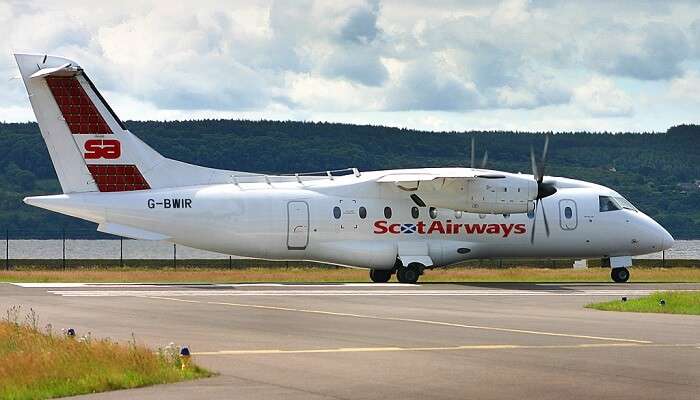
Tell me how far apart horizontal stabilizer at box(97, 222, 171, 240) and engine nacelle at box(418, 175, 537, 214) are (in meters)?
11.0

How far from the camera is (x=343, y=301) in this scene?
36.6 m

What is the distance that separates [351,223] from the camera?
4716cm

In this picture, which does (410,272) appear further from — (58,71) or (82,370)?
(82,370)

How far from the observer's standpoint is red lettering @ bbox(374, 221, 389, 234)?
47469mm

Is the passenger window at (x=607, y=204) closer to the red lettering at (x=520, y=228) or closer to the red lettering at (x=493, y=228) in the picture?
the red lettering at (x=520, y=228)

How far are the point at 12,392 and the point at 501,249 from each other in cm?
3416

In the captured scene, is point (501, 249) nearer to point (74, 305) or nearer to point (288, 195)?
point (288, 195)

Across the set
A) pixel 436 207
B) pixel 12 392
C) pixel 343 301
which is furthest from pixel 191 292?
pixel 12 392

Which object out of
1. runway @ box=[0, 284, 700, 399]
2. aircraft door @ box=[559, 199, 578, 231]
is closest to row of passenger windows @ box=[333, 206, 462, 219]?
aircraft door @ box=[559, 199, 578, 231]

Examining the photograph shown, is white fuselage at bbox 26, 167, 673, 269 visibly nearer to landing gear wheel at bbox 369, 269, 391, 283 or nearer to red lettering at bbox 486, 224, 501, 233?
red lettering at bbox 486, 224, 501, 233

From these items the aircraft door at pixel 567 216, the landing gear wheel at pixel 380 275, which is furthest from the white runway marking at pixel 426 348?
the landing gear wheel at pixel 380 275

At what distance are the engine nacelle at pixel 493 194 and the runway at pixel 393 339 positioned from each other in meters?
4.41

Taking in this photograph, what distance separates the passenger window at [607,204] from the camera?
164ft

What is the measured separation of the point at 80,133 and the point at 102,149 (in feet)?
3.17
